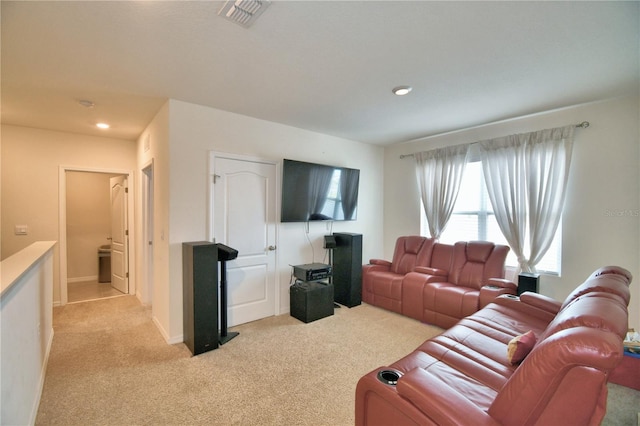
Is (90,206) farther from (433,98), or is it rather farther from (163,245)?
(433,98)

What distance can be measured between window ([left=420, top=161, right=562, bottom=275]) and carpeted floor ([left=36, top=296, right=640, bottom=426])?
5.13 ft

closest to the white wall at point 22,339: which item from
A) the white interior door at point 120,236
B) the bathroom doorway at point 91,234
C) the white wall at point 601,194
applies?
the white interior door at point 120,236

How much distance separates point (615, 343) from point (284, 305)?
3.42 meters

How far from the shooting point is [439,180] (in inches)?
171

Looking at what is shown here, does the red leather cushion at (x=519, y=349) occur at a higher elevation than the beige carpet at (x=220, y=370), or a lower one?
higher

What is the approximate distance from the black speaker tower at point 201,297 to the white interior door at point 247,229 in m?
0.48

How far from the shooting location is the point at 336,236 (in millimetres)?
4266

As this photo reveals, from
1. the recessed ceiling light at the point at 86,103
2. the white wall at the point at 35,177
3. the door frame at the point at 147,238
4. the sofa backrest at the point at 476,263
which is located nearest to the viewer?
the recessed ceiling light at the point at 86,103

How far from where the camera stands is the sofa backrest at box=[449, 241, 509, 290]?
3.40 meters

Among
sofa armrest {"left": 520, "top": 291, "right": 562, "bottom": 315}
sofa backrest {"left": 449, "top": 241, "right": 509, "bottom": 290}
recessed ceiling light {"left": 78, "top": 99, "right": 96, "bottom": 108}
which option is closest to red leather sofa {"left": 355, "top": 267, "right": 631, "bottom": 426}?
sofa armrest {"left": 520, "top": 291, "right": 562, "bottom": 315}

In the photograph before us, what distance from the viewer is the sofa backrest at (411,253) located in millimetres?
4105

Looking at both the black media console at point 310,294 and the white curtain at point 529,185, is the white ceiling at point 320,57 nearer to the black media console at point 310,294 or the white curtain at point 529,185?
the white curtain at point 529,185

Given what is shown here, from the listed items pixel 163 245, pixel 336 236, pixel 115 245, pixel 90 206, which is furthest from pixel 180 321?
pixel 90 206

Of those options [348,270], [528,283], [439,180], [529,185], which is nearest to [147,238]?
[348,270]
